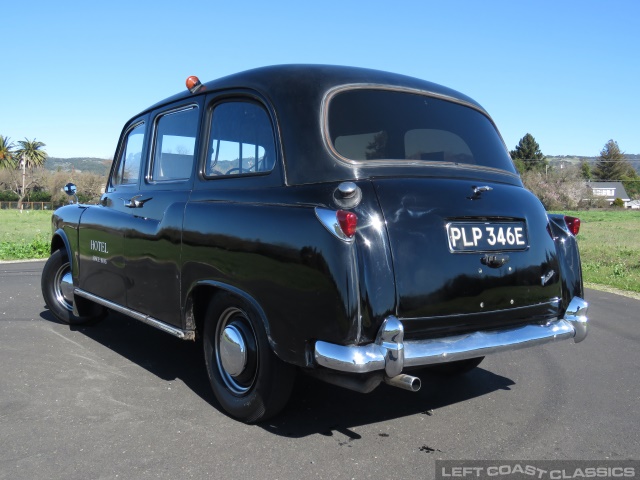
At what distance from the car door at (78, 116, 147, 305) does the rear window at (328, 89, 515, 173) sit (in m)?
1.96

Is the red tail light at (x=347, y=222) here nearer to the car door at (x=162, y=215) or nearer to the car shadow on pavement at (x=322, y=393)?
the car shadow on pavement at (x=322, y=393)

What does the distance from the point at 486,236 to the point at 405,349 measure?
0.85 meters

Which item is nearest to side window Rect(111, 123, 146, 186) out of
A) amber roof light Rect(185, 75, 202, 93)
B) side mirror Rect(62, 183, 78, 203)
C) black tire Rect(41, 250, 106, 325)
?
side mirror Rect(62, 183, 78, 203)

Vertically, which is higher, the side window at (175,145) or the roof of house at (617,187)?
the roof of house at (617,187)

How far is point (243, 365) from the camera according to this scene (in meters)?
3.61

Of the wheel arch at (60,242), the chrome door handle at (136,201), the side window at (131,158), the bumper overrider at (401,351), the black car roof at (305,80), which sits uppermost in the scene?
the black car roof at (305,80)

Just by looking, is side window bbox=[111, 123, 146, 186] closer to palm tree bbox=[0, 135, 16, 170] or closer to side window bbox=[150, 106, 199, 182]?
side window bbox=[150, 106, 199, 182]

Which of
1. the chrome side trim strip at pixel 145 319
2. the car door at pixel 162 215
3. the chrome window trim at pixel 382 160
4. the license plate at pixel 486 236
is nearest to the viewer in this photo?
the license plate at pixel 486 236

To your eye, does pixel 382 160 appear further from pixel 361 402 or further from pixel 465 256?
pixel 361 402

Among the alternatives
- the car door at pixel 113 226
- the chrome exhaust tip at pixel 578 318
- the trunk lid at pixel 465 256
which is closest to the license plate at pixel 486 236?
the trunk lid at pixel 465 256

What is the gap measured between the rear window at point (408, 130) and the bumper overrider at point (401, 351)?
1057 mm

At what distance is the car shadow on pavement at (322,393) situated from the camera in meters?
3.70

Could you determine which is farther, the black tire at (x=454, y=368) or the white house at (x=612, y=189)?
the white house at (x=612, y=189)

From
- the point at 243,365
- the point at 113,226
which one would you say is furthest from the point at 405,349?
the point at 113,226
